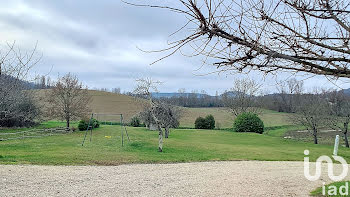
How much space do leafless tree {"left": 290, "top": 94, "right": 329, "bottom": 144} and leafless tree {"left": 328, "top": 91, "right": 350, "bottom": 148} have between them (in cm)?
62

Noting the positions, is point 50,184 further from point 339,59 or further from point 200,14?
point 339,59

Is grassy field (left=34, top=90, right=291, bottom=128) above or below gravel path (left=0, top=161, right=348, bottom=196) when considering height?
above

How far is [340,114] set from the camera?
89.7ft

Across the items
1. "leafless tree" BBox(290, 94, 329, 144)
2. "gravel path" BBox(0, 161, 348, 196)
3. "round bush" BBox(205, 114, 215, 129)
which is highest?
"leafless tree" BBox(290, 94, 329, 144)

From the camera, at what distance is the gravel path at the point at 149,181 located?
24.1ft

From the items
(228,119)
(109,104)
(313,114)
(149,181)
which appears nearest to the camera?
(149,181)

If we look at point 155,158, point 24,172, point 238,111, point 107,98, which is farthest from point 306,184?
point 107,98

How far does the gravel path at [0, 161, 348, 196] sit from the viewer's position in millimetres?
7359

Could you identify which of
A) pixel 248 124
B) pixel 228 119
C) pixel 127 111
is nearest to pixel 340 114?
pixel 248 124

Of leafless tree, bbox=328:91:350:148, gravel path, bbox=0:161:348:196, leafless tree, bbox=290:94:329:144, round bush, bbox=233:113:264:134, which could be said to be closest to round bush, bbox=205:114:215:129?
round bush, bbox=233:113:264:134

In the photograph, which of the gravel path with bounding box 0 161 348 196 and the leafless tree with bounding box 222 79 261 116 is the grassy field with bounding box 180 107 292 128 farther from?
the gravel path with bounding box 0 161 348 196

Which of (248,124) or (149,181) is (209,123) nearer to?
(248,124)

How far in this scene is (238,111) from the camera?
46219mm

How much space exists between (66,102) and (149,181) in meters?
24.2
